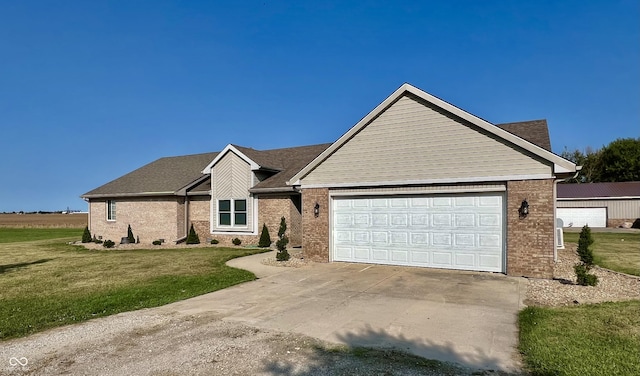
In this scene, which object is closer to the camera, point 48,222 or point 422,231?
point 422,231

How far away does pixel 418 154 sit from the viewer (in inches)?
474

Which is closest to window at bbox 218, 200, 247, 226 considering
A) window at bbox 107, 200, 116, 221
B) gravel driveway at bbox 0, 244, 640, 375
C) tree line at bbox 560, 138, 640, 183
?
window at bbox 107, 200, 116, 221

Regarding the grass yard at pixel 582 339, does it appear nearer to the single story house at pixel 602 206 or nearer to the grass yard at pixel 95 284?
the grass yard at pixel 95 284

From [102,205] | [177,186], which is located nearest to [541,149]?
[177,186]

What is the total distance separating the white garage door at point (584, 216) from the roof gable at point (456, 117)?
96.8 feet

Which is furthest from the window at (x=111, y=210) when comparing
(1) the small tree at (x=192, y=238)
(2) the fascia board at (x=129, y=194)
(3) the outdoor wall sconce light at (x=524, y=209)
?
(3) the outdoor wall sconce light at (x=524, y=209)

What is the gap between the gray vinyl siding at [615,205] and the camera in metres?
33.8

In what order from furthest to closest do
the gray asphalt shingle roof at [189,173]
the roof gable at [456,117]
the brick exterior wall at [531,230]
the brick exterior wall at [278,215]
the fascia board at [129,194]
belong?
the fascia board at [129,194] → the gray asphalt shingle roof at [189,173] → the brick exterior wall at [278,215] → the brick exterior wall at [531,230] → the roof gable at [456,117]

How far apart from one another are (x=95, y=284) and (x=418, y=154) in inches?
400

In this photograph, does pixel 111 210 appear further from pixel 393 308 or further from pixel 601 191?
pixel 601 191

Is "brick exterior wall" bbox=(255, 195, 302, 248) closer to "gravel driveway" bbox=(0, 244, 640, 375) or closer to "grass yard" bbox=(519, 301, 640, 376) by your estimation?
"gravel driveway" bbox=(0, 244, 640, 375)

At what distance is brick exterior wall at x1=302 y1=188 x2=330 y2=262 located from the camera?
44.6 ft

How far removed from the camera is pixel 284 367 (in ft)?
15.6

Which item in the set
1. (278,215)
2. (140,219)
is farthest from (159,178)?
(278,215)
